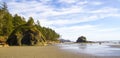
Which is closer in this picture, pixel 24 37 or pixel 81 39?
pixel 24 37

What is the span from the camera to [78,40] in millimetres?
185375

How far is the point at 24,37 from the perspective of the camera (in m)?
78.1

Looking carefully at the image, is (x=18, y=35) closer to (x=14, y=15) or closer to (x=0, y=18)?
(x=0, y=18)

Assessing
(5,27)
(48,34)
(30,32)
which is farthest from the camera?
(48,34)

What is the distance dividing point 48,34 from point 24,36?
74.2 m

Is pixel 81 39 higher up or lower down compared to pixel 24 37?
lower down

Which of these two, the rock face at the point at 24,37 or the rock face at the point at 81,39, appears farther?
the rock face at the point at 81,39

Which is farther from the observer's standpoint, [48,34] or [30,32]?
[48,34]

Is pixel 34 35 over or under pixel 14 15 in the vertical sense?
under

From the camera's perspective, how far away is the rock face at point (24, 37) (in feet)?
245

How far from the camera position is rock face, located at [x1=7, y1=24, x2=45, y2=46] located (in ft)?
245

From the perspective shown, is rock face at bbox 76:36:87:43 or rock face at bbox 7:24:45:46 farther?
rock face at bbox 76:36:87:43

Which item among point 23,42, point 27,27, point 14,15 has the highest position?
point 14,15

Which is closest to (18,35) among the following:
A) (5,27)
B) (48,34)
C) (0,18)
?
(0,18)
